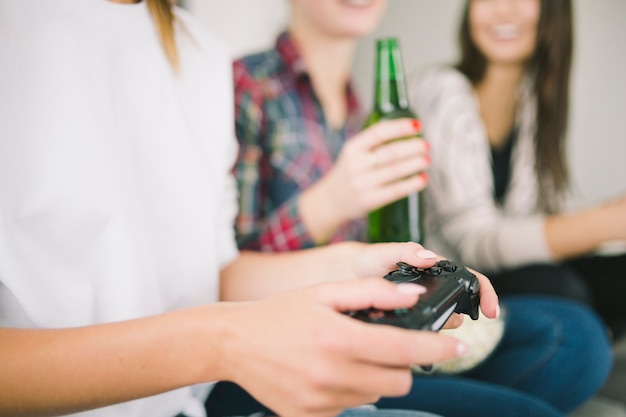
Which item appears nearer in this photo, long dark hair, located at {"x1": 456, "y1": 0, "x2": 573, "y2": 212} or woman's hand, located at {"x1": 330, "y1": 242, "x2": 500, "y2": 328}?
woman's hand, located at {"x1": 330, "y1": 242, "x2": 500, "y2": 328}

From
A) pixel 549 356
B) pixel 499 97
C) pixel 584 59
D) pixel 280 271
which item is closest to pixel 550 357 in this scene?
pixel 549 356

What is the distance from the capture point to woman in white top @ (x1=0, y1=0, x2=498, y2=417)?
0.28 m

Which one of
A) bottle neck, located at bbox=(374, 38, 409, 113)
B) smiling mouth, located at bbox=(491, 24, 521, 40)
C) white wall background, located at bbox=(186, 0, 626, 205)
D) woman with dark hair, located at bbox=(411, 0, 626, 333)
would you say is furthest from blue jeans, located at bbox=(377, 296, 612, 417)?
white wall background, located at bbox=(186, 0, 626, 205)

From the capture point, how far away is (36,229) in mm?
399

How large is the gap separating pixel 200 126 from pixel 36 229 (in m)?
0.20

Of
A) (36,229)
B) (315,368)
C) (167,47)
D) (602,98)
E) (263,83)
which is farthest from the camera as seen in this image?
(602,98)

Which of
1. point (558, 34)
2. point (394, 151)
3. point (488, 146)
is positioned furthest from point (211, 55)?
point (558, 34)

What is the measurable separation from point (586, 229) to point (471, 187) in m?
0.20

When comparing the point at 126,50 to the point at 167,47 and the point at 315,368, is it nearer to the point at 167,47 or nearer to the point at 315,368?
the point at 167,47

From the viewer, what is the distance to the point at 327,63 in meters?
0.93

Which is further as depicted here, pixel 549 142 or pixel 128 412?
pixel 549 142

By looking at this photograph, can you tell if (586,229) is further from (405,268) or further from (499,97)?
(405,268)

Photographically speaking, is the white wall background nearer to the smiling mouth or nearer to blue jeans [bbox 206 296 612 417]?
the smiling mouth

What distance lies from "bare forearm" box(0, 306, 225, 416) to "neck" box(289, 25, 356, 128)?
0.66 metres
